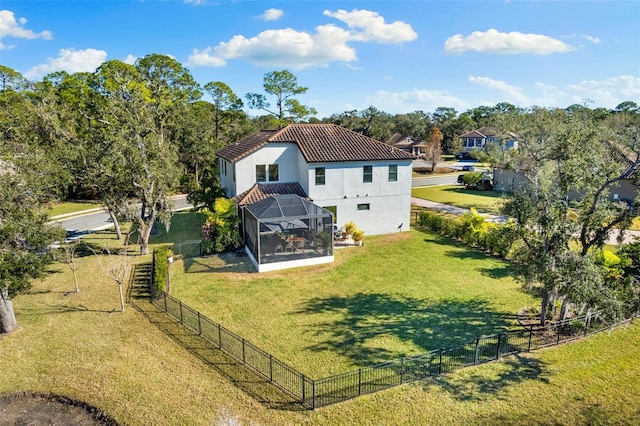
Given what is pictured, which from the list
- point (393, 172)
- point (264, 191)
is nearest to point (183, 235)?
point (264, 191)

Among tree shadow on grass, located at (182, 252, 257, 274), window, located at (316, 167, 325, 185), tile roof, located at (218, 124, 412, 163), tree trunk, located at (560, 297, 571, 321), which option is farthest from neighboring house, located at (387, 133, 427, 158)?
tree trunk, located at (560, 297, 571, 321)

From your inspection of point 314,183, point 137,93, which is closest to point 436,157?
point 314,183

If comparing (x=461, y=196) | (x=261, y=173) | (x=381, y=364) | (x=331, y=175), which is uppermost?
(x=261, y=173)

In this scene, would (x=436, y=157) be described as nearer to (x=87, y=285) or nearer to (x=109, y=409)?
(x=87, y=285)

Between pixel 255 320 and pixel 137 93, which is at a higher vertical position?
pixel 137 93

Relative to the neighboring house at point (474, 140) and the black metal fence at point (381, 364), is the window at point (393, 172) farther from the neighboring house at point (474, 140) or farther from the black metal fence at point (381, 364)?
the neighboring house at point (474, 140)

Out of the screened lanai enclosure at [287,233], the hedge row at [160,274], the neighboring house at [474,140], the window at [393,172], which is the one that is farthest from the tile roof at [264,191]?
the neighboring house at [474,140]

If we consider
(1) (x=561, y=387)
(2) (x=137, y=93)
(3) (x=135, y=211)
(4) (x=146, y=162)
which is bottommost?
(1) (x=561, y=387)

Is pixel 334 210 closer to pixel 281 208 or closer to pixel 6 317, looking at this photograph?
pixel 281 208
